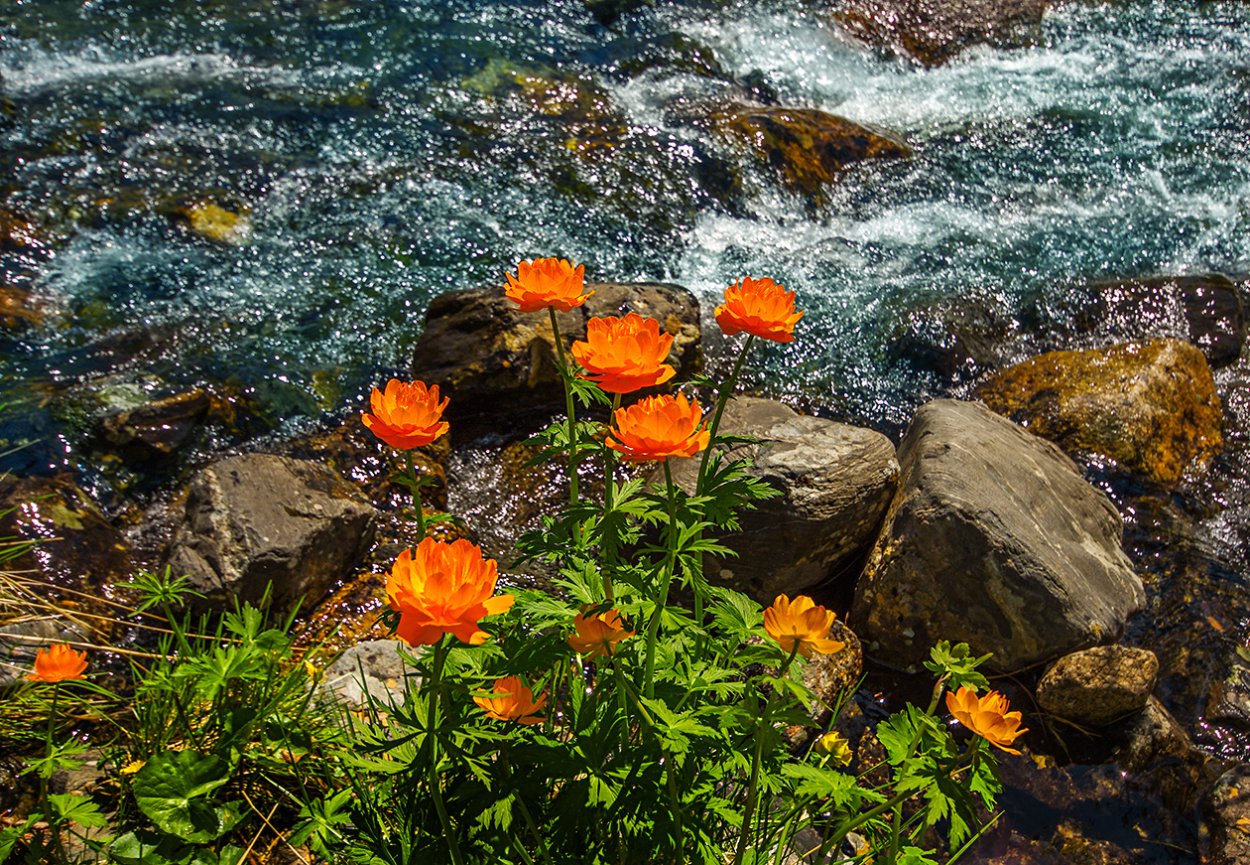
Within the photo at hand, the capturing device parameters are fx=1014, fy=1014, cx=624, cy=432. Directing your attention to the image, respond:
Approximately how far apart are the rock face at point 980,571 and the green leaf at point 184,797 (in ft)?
8.53

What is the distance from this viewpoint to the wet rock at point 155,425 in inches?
184

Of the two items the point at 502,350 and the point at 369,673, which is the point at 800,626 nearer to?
the point at 369,673

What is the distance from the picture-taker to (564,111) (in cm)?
Answer: 745

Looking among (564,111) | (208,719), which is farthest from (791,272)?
(208,719)

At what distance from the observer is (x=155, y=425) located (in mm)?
4766

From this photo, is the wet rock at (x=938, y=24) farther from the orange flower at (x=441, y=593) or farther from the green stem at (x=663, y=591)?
the orange flower at (x=441, y=593)

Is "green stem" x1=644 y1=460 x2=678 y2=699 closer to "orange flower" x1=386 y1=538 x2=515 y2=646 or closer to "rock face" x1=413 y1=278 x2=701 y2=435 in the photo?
"orange flower" x1=386 y1=538 x2=515 y2=646

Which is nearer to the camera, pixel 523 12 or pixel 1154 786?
pixel 1154 786

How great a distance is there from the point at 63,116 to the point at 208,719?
579 centimetres

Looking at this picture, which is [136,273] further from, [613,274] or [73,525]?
[613,274]

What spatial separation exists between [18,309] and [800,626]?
520 centimetres

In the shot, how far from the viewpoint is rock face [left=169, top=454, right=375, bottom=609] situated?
387cm

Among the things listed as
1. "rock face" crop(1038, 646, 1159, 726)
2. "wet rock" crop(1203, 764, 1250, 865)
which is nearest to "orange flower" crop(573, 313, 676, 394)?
"rock face" crop(1038, 646, 1159, 726)

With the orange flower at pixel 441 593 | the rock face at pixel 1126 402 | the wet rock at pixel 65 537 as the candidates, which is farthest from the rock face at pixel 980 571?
the wet rock at pixel 65 537
